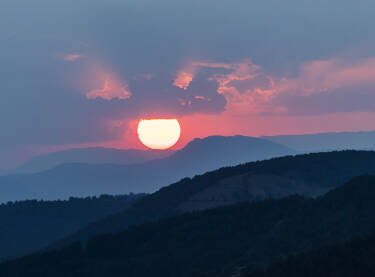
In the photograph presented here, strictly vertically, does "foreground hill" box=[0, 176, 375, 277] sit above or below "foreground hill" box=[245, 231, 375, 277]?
above

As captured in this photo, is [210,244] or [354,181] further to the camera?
[354,181]

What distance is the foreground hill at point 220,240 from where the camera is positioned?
11031 cm

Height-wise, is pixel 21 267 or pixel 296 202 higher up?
pixel 296 202

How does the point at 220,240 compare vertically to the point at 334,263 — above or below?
above

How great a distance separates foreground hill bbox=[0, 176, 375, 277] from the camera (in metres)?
110

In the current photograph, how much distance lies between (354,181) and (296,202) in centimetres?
1288

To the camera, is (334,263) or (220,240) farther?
(220,240)

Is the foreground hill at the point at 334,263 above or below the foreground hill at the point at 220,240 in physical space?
below

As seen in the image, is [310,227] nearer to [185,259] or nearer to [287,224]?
[287,224]

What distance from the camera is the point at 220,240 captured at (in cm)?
13075

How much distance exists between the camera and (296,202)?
141000 millimetres

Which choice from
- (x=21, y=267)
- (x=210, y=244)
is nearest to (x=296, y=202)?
(x=210, y=244)

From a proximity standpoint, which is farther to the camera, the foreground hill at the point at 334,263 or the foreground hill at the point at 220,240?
the foreground hill at the point at 220,240

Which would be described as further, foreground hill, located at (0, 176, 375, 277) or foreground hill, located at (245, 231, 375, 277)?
foreground hill, located at (0, 176, 375, 277)
